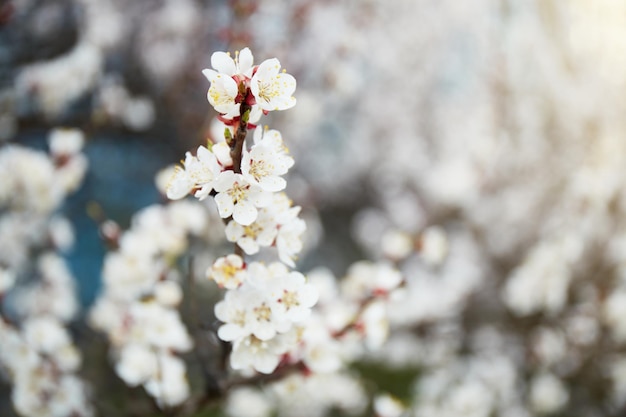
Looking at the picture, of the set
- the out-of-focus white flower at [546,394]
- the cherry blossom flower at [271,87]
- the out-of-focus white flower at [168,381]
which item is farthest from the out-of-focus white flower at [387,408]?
the out-of-focus white flower at [546,394]

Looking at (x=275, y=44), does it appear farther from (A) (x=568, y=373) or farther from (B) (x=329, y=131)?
(A) (x=568, y=373)

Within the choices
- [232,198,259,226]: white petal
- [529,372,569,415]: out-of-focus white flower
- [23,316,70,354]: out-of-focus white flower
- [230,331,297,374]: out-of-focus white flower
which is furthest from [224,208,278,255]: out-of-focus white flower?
[529,372,569,415]: out-of-focus white flower

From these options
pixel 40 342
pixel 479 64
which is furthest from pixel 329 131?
pixel 40 342

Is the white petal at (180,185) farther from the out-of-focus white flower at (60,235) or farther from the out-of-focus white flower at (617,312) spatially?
the out-of-focus white flower at (617,312)

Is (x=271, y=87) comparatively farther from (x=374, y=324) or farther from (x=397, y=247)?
(x=397, y=247)

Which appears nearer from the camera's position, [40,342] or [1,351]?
[1,351]
